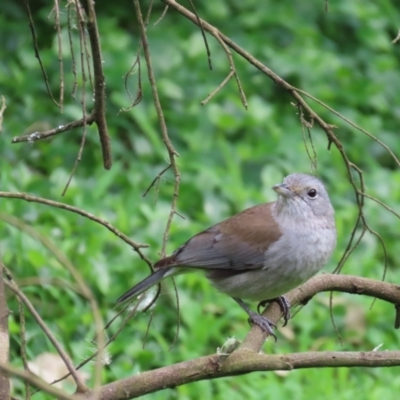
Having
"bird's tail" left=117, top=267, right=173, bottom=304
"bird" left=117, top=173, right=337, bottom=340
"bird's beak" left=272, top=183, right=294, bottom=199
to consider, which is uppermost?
"bird's beak" left=272, top=183, right=294, bottom=199

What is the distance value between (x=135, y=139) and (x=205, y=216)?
1317 millimetres

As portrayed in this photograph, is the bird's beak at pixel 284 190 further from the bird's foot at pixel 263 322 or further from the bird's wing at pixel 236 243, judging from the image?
the bird's foot at pixel 263 322

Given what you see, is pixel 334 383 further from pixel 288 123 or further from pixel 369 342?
pixel 288 123

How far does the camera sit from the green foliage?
558 cm

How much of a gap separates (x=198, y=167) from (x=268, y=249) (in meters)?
2.99

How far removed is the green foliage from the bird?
52 cm

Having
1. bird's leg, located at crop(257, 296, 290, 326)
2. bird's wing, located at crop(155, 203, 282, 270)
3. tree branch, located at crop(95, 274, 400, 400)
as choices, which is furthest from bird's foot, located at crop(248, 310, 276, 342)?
tree branch, located at crop(95, 274, 400, 400)

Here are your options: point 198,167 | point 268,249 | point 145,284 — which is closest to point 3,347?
point 145,284

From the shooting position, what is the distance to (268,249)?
4.53m

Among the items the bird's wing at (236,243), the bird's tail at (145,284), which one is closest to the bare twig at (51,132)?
the bird's tail at (145,284)

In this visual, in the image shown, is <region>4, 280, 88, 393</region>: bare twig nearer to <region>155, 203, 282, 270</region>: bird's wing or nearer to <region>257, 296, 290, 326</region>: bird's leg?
<region>257, 296, 290, 326</region>: bird's leg

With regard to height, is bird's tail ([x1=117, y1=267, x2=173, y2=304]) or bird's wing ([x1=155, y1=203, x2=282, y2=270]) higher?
bird's wing ([x1=155, y1=203, x2=282, y2=270])

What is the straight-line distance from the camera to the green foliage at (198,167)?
5.58 m

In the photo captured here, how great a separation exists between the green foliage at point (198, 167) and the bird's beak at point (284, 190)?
65 cm
